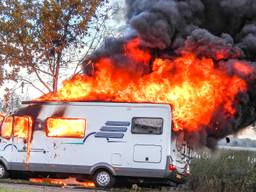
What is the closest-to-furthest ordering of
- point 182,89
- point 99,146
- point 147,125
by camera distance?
point 147,125 → point 99,146 → point 182,89

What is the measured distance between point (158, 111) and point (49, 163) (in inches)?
152

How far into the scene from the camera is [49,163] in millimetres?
16578

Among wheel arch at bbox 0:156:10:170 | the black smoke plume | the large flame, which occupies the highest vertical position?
the black smoke plume

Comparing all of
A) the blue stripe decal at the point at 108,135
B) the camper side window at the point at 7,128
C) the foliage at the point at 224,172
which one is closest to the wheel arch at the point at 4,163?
the camper side window at the point at 7,128

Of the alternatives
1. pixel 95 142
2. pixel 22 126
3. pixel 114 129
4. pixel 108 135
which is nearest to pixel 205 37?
pixel 114 129

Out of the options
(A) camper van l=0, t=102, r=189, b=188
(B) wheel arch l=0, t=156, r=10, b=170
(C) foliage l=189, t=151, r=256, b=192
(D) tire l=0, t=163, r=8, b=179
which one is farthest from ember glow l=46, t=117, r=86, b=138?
(C) foliage l=189, t=151, r=256, b=192

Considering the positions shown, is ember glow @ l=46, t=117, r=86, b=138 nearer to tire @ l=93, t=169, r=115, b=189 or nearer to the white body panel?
the white body panel

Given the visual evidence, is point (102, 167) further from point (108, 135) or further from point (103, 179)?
point (108, 135)

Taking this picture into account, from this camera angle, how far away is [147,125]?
15.7 meters

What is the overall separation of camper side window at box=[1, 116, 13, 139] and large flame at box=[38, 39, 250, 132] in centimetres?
122

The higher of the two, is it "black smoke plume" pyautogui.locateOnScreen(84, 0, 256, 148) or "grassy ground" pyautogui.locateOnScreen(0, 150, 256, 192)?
"black smoke plume" pyautogui.locateOnScreen(84, 0, 256, 148)

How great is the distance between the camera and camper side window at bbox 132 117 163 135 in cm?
1559

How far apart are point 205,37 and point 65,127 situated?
523cm

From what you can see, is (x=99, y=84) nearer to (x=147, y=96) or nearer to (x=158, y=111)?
(x=147, y=96)
